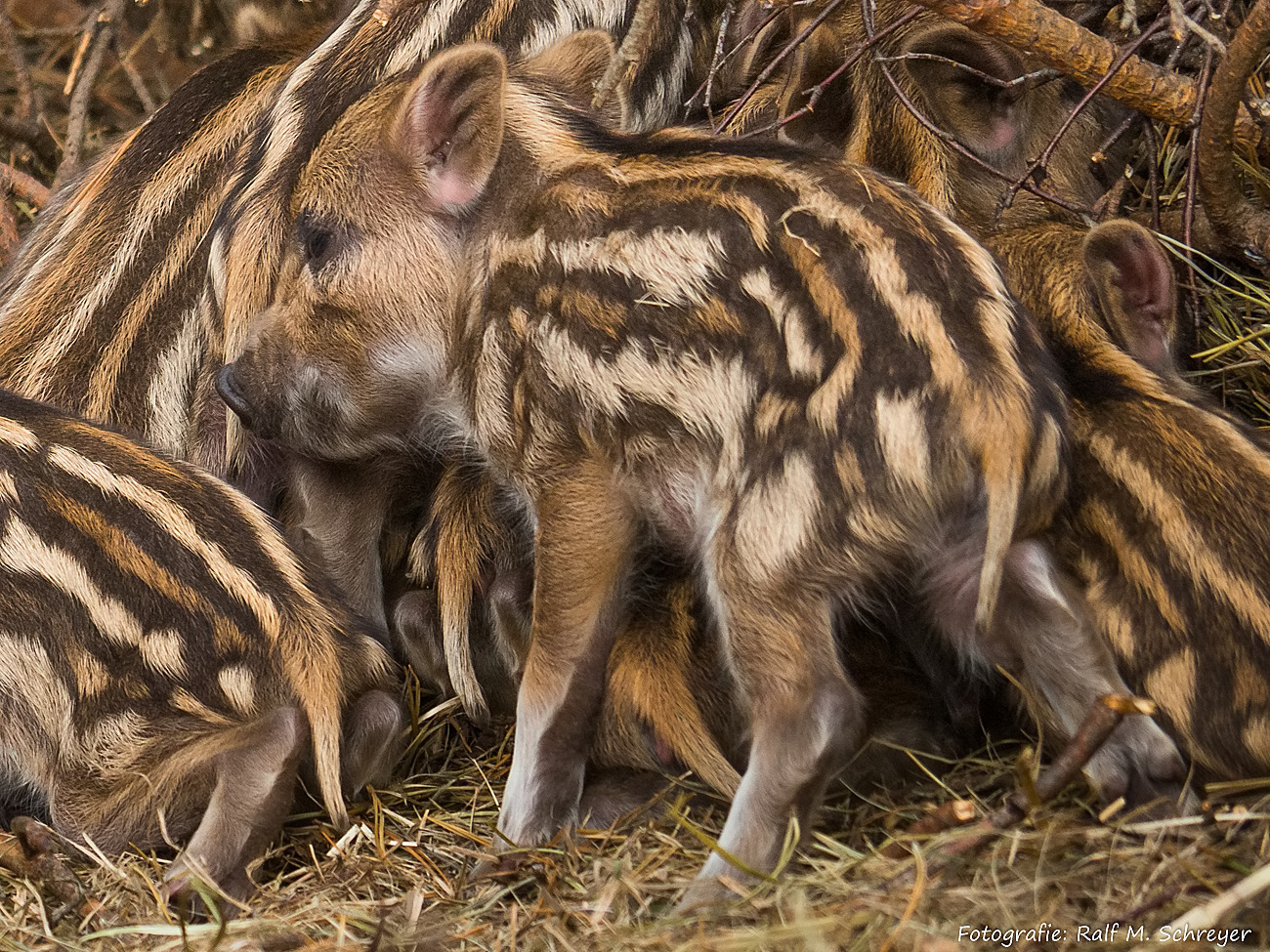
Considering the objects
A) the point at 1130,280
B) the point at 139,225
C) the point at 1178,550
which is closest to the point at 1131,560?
the point at 1178,550

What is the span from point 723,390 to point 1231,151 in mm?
1063

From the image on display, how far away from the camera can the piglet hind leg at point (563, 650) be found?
7.83ft

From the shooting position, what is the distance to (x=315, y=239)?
269cm

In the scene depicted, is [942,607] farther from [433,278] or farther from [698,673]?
[433,278]

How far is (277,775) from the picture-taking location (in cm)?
236

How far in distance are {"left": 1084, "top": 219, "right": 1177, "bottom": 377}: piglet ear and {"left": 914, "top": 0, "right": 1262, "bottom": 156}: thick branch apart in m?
0.28

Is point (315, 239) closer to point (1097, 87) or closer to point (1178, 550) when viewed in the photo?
point (1097, 87)

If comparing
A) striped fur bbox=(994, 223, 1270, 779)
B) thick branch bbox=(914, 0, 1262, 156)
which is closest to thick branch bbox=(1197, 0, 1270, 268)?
thick branch bbox=(914, 0, 1262, 156)

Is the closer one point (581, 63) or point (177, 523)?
point (177, 523)

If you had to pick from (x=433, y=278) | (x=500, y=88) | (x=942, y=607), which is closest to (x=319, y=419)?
(x=433, y=278)

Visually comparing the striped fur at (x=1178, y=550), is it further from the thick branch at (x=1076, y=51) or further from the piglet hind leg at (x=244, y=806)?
the piglet hind leg at (x=244, y=806)

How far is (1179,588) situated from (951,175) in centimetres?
113

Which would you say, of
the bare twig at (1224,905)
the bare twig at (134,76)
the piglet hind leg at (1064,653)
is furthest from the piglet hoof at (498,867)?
the bare twig at (134,76)

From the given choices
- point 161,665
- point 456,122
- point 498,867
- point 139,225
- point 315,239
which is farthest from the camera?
point 139,225
